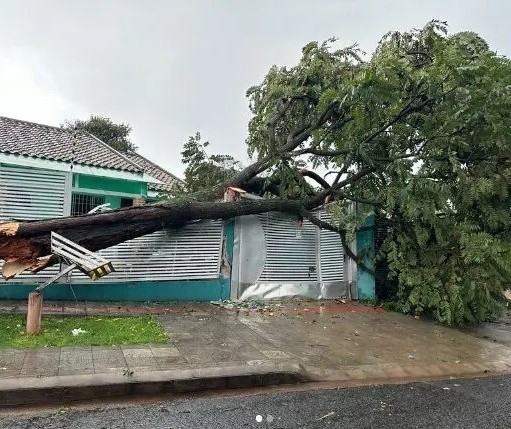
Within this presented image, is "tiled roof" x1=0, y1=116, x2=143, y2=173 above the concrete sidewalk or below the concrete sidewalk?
above

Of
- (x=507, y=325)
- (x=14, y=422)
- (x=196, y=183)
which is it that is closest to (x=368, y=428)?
(x=14, y=422)

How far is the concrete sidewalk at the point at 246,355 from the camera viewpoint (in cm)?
442

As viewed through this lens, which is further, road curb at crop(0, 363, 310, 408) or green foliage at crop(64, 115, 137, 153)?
green foliage at crop(64, 115, 137, 153)

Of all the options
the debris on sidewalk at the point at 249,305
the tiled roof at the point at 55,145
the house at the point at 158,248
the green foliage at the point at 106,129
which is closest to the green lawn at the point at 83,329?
the house at the point at 158,248

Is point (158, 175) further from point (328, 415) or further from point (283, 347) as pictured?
point (328, 415)

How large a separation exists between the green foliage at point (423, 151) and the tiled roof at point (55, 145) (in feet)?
12.9

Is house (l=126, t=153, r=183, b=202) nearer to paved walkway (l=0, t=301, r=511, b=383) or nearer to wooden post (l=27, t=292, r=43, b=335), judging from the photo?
paved walkway (l=0, t=301, r=511, b=383)

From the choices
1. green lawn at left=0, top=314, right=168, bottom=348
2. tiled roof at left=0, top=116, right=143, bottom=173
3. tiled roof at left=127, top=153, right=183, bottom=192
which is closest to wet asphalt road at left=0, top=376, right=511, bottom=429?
green lawn at left=0, top=314, right=168, bottom=348

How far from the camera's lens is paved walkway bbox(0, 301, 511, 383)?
4941 mm

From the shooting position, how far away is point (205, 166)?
1175 cm

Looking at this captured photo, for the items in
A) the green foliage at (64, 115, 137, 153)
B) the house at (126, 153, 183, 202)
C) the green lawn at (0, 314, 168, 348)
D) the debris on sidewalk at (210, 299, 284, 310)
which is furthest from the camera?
the green foliage at (64, 115, 137, 153)

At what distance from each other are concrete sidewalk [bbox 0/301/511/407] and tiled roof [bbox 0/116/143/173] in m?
3.40

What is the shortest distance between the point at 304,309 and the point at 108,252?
12.8ft

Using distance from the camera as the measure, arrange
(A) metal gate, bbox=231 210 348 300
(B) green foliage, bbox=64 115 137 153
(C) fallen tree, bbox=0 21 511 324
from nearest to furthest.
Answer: (C) fallen tree, bbox=0 21 511 324
(A) metal gate, bbox=231 210 348 300
(B) green foliage, bbox=64 115 137 153
